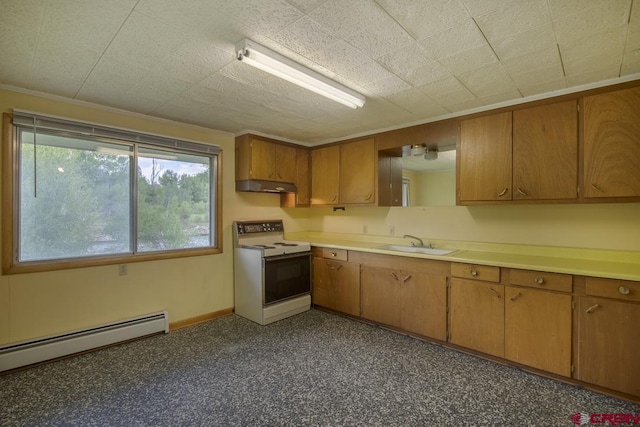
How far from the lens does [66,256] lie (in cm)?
275

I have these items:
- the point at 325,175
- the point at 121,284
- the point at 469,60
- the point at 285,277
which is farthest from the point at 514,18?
the point at 121,284

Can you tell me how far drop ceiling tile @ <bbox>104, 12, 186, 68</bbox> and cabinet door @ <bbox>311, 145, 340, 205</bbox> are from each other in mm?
2527

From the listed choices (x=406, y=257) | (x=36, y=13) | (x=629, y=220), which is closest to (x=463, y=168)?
(x=406, y=257)

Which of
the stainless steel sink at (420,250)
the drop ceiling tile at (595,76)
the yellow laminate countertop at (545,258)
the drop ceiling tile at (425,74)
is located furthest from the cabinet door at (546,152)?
the drop ceiling tile at (425,74)

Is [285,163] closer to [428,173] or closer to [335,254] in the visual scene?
[335,254]

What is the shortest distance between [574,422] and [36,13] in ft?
12.8

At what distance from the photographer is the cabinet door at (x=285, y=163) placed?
406 cm

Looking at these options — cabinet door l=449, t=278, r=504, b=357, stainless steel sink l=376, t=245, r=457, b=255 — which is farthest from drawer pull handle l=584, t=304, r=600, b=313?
stainless steel sink l=376, t=245, r=457, b=255

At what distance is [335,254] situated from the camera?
378cm

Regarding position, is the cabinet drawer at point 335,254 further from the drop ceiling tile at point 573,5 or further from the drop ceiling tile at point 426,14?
the drop ceiling tile at point 573,5

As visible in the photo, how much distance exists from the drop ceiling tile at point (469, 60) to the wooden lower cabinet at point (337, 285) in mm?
2261

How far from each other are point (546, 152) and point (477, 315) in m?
1.55

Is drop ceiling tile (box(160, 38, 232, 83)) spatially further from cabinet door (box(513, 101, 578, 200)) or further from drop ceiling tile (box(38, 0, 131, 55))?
cabinet door (box(513, 101, 578, 200))

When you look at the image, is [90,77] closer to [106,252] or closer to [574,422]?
[106,252]
